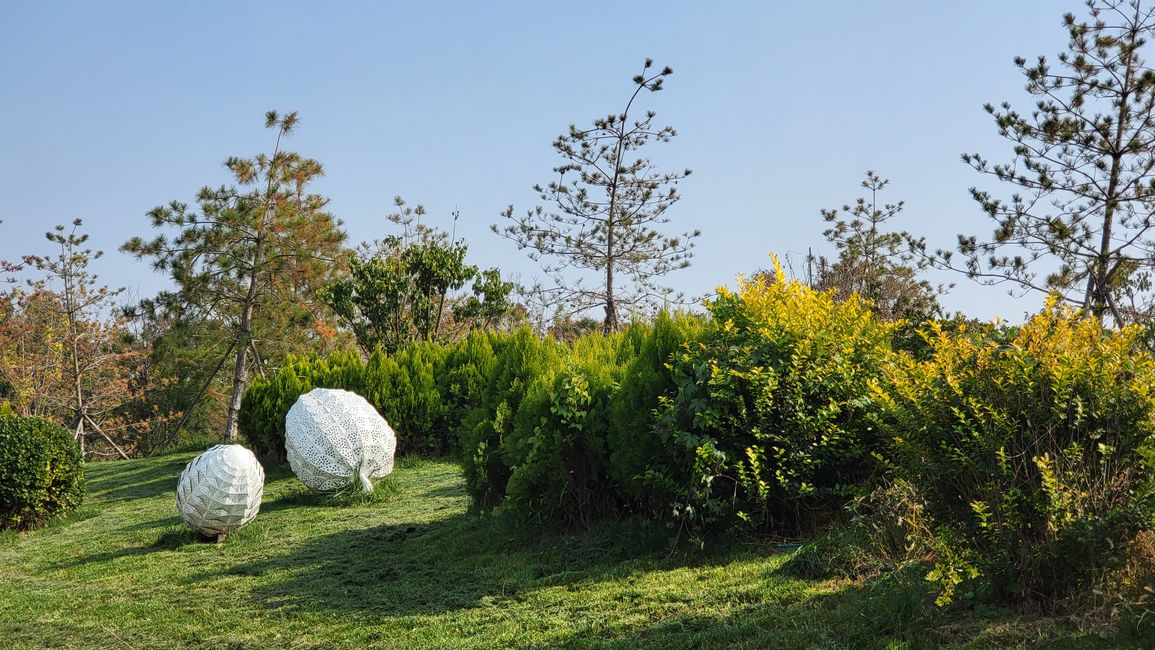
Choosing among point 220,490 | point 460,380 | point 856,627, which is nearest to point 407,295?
point 460,380

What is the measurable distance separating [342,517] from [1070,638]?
6.75 meters

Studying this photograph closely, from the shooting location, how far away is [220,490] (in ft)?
25.0

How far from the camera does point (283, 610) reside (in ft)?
18.4

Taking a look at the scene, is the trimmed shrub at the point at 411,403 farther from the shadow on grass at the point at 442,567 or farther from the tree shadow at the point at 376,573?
the shadow on grass at the point at 442,567

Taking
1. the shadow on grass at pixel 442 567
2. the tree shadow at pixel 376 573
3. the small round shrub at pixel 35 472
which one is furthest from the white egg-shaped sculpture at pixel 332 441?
the small round shrub at pixel 35 472

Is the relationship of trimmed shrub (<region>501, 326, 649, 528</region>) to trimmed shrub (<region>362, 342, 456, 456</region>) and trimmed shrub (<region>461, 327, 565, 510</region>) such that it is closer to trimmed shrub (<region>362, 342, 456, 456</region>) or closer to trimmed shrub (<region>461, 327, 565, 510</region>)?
trimmed shrub (<region>461, 327, 565, 510</region>)

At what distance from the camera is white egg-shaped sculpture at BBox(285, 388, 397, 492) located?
9.16 m

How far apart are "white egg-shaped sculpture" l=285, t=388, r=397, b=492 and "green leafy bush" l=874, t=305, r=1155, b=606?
658cm

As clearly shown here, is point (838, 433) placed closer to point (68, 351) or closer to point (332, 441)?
point (332, 441)

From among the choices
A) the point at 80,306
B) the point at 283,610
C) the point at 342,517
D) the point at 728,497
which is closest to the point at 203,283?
the point at 80,306

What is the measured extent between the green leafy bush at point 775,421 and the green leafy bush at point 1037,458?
1233 mm

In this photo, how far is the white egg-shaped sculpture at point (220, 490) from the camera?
25.0 feet

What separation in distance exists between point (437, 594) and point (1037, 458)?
3668 millimetres

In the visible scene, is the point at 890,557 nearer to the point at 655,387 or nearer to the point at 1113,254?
the point at 655,387
